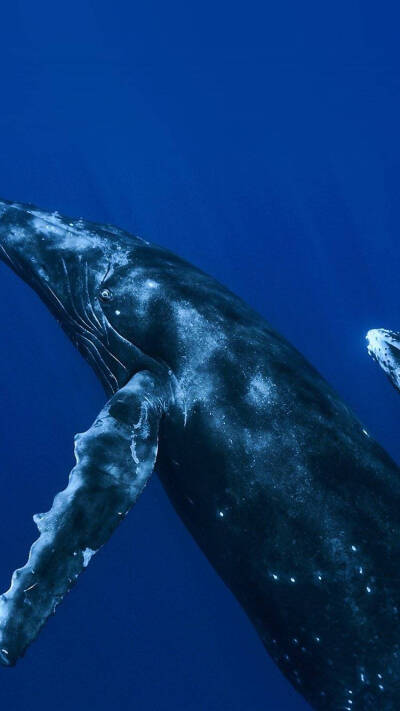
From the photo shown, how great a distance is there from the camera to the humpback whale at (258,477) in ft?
19.7

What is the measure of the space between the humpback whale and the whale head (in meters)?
0.08

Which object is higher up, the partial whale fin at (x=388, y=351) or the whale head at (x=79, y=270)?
the whale head at (x=79, y=270)

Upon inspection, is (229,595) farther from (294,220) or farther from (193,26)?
(193,26)

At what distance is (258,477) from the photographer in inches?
246

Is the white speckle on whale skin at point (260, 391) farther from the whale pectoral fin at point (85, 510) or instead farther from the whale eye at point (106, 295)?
the whale eye at point (106, 295)

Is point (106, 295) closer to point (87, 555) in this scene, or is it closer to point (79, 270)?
point (79, 270)

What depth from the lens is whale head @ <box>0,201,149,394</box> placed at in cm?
745

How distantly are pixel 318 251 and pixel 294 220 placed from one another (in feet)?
5.18

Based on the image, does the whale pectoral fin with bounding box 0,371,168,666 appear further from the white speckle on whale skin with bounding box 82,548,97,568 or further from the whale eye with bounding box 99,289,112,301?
the whale eye with bounding box 99,289,112,301

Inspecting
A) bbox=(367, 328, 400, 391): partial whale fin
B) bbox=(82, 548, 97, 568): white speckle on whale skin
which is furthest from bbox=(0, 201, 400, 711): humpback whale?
bbox=(367, 328, 400, 391): partial whale fin

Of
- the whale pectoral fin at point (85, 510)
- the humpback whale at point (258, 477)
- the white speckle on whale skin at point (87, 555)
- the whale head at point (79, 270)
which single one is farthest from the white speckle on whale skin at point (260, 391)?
the white speckle on whale skin at point (87, 555)

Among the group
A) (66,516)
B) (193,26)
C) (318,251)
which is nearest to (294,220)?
(318,251)

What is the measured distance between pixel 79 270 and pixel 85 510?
3717 mm

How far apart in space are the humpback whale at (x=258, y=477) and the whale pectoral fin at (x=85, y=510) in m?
0.02
